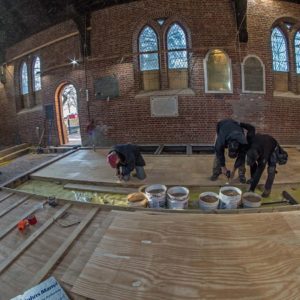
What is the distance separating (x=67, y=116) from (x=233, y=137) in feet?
42.1

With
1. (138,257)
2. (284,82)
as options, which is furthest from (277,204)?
(284,82)

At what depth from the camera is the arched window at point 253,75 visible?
23.3 feet

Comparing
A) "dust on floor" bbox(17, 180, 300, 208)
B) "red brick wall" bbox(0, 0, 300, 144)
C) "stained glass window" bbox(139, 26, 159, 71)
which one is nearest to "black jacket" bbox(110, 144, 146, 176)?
"dust on floor" bbox(17, 180, 300, 208)

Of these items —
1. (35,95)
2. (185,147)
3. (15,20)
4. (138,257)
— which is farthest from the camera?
(35,95)

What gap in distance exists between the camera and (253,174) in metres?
3.71

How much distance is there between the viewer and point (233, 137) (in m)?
3.48

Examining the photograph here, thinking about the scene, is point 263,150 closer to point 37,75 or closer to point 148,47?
point 148,47

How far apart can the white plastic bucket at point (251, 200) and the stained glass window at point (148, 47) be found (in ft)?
17.7

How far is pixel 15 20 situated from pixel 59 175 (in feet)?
24.4

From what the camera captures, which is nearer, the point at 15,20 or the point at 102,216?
the point at 102,216

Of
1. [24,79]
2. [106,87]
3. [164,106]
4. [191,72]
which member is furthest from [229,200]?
[24,79]

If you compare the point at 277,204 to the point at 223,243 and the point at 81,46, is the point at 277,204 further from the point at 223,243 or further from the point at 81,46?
the point at 81,46

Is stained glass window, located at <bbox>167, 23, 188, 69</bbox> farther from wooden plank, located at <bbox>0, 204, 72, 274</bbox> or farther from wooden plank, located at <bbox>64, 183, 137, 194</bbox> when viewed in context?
wooden plank, located at <bbox>0, 204, 72, 274</bbox>

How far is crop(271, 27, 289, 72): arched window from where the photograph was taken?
754 cm
